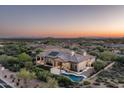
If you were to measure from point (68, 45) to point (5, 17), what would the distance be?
2.16 ft

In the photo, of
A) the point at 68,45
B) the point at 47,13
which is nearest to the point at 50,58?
the point at 68,45

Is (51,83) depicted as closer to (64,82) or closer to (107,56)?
(64,82)

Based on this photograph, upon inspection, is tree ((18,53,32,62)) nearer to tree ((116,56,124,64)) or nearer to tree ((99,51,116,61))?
tree ((99,51,116,61))

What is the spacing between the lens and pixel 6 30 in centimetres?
361

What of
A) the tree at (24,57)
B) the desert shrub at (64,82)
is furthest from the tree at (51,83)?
the tree at (24,57)

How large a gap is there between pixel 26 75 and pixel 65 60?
397mm

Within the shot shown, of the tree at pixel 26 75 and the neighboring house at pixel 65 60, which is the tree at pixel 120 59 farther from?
the tree at pixel 26 75

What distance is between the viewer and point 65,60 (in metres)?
3.59

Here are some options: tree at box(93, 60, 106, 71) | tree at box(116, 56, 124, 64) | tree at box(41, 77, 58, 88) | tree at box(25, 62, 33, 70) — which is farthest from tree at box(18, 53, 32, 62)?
tree at box(116, 56, 124, 64)

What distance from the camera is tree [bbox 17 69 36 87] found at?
3553 millimetres

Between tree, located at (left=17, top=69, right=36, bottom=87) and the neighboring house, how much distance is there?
0.14 m

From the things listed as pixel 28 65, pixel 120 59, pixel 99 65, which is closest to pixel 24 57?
pixel 28 65

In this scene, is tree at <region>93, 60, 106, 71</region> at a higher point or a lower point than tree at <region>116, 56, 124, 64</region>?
lower
